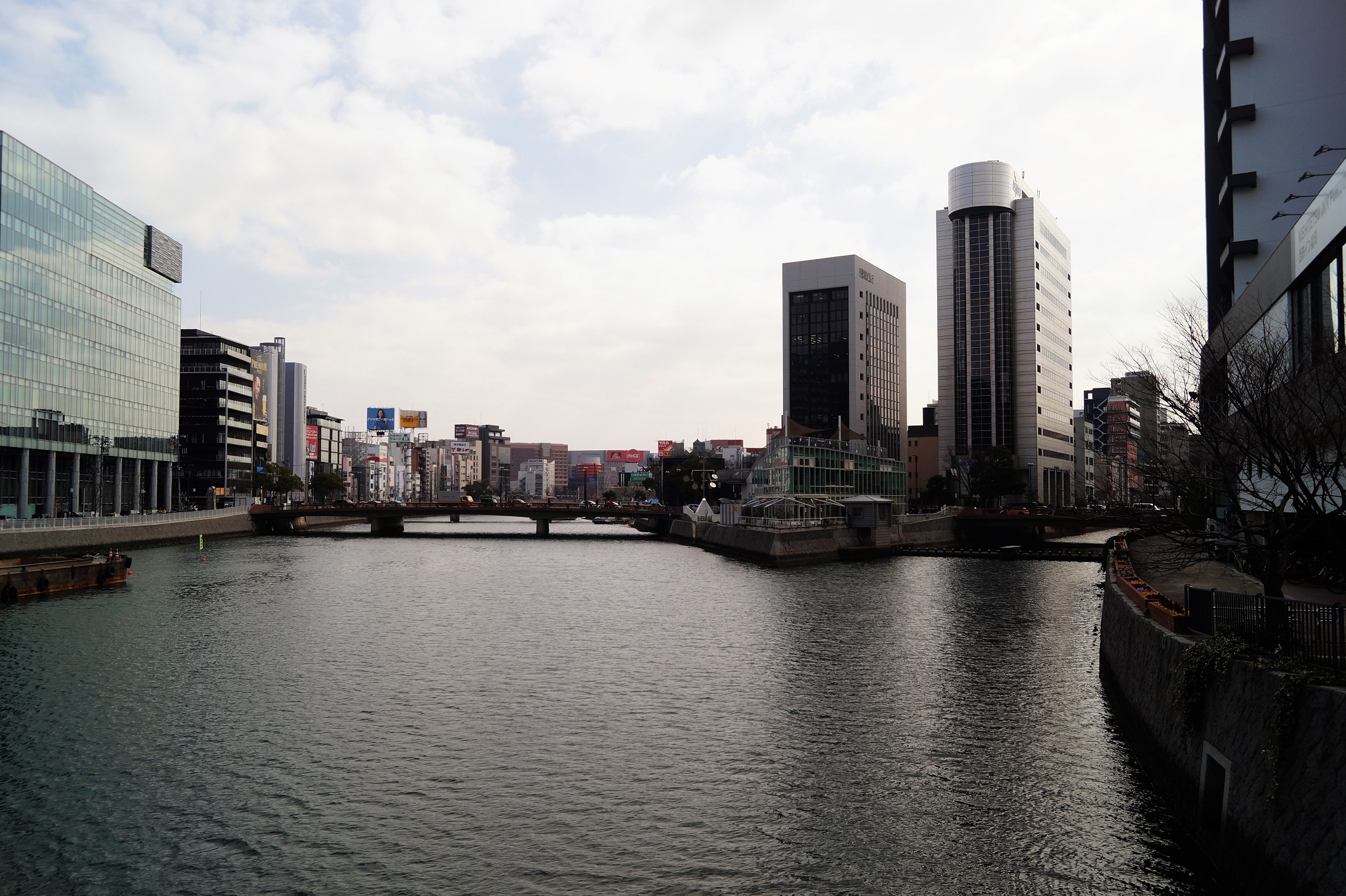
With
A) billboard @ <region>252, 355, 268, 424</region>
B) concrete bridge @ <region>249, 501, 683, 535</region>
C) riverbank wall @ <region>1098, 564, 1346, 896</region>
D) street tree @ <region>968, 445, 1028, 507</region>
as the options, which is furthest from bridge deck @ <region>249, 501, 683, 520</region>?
riverbank wall @ <region>1098, 564, 1346, 896</region>

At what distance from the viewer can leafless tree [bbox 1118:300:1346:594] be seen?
22891 millimetres

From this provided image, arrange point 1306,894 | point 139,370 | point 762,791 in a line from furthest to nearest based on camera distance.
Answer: point 139,370
point 762,791
point 1306,894

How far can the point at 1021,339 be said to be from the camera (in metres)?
183

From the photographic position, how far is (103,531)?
87.2m

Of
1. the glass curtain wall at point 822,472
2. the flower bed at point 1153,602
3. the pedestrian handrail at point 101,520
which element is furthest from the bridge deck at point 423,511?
the flower bed at point 1153,602

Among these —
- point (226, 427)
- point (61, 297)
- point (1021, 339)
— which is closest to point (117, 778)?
point (61, 297)

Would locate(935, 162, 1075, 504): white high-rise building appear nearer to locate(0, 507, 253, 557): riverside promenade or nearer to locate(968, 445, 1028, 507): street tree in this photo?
locate(968, 445, 1028, 507): street tree

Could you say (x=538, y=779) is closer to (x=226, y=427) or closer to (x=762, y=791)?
(x=762, y=791)

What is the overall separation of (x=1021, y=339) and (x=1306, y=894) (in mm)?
184292

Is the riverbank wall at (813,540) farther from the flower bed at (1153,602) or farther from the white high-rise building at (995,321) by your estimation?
the white high-rise building at (995,321)

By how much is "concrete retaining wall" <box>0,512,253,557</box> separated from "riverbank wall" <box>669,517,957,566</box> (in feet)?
205

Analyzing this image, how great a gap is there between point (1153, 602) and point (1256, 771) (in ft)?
33.2

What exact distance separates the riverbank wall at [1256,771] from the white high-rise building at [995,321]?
16554 cm

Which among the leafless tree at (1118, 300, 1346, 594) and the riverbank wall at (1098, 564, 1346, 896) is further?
the leafless tree at (1118, 300, 1346, 594)
